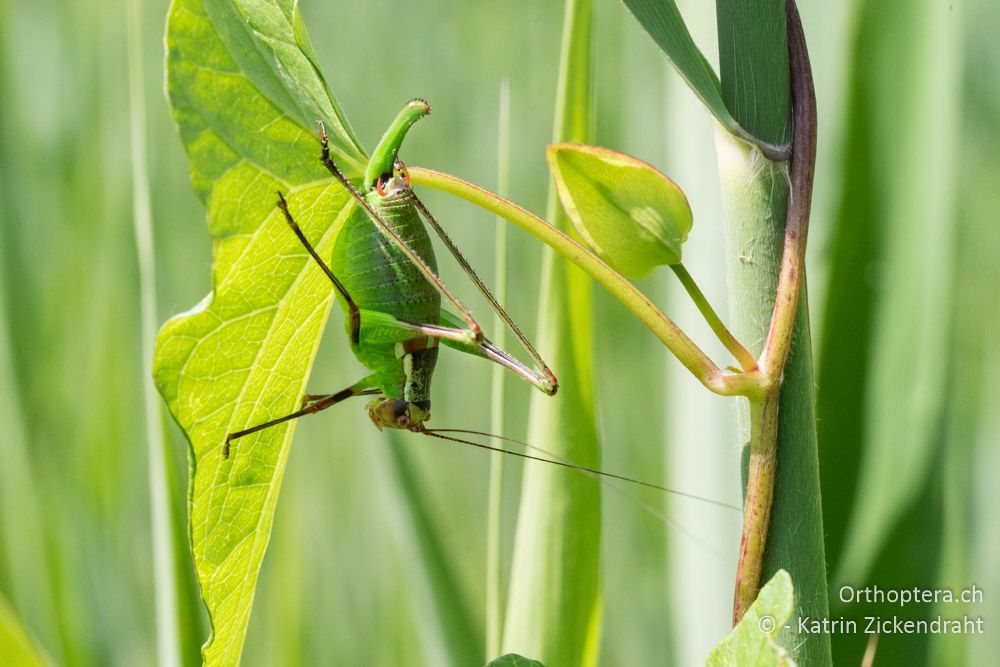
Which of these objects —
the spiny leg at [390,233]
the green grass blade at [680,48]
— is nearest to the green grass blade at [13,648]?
the spiny leg at [390,233]

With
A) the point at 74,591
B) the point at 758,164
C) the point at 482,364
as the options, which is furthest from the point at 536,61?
the point at 758,164

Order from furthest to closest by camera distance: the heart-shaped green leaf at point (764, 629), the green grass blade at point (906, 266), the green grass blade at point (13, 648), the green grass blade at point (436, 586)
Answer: the green grass blade at point (436, 586) < the green grass blade at point (906, 266) < the green grass blade at point (13, 648) < the heart-shaped green leaf at point (764, 629)

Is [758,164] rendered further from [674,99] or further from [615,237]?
[674,99]

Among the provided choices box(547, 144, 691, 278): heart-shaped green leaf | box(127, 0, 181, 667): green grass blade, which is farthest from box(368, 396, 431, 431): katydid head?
box(127, 0, 181, 667): green grass blade

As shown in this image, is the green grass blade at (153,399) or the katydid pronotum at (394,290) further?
the green grass blade at (153,399)

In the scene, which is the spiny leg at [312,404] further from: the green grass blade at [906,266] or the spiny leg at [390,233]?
the green grass blade at [906,266]
